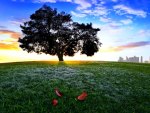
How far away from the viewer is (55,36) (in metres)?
77.0

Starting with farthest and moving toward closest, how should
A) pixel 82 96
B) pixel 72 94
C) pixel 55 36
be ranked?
pixel 55 36 → pixel 72 94 → pixel 82 96

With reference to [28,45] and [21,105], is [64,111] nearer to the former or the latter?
[21,105]

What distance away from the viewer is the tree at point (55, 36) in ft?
251

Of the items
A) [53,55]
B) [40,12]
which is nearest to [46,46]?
[53,55]

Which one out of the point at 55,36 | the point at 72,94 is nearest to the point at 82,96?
the point at 72,94

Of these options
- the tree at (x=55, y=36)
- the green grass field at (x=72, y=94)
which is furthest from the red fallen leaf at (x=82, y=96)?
the tree at (x=55, y=36)

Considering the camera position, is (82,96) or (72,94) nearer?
(82,96)

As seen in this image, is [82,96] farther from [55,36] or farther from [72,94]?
[55,36]

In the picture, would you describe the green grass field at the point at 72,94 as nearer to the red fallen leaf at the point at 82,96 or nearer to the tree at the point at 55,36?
the red fallen leaf at the point at 82,96

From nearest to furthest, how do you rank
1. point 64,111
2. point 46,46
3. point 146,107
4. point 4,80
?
point 64,111
point 146,107
point 4,80
point 46,46

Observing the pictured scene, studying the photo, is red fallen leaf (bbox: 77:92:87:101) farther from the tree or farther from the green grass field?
the tree

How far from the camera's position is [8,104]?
1966 cm

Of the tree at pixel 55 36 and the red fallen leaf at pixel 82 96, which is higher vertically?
the tree at pixel 55 36

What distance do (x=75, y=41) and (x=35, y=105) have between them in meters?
59.6
